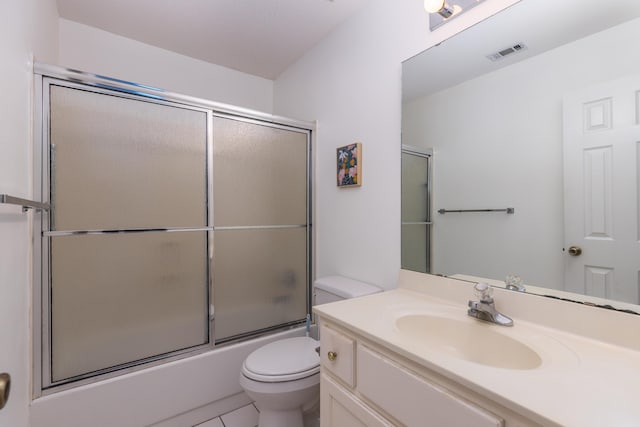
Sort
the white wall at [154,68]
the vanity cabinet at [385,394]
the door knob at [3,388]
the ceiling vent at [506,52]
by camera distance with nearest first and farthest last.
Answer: the door knob at [3,388] < the vanity cabinet at [385,394] < the ceiling vent at [506,52] < the white wall at [154,68]

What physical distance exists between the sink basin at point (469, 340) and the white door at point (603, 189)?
11.4 inches

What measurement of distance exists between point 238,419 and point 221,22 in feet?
8.20

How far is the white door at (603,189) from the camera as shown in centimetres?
84

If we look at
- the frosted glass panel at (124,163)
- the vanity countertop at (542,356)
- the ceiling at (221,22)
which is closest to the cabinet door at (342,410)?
the vanity countertop at (542,356)

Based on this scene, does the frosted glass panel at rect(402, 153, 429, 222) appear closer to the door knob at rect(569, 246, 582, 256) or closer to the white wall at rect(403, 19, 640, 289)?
the white wall at rect(403, 19, 640, 289)

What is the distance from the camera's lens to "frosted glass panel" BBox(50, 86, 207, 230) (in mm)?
1357

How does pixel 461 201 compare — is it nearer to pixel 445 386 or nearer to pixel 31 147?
pixel 445 386

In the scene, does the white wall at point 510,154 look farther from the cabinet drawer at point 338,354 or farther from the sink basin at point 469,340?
Result: the cabinet drawer at point 338,354

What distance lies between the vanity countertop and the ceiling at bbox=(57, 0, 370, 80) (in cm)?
171

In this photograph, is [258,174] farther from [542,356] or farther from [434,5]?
[542,356]

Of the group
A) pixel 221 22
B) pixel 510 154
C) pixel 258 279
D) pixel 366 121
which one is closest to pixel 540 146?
pixel 510 154

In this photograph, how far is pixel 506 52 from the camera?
112 centimetres

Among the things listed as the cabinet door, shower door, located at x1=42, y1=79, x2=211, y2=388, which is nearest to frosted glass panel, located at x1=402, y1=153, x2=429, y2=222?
the cabinet door

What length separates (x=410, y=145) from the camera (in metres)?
1.44
